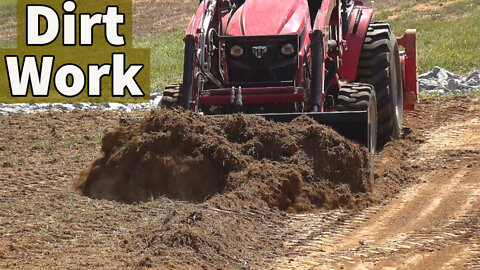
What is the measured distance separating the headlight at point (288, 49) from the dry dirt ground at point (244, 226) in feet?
5.71

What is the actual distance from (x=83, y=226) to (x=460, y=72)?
14371 millimetres

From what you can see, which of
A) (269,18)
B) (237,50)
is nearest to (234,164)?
(237,50)

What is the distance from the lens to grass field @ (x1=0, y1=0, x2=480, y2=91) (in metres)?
22.2

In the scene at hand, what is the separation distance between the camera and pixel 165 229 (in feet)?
24.2

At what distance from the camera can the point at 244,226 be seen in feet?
26.5

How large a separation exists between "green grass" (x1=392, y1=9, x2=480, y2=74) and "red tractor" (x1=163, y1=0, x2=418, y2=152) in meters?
10.3

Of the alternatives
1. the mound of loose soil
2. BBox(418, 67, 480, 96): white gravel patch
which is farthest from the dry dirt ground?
BBox(418, 67, 480, 96): white gravel patch

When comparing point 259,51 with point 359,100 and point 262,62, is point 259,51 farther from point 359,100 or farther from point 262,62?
point 359,100

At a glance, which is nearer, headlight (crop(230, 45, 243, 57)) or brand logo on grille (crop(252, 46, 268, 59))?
brand logo on grille (crop(252, 46, 268, 59))

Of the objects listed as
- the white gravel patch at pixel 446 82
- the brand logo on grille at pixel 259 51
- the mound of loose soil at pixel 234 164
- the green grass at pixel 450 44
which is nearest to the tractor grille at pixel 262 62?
the brand logo on grille at pixel 259 51

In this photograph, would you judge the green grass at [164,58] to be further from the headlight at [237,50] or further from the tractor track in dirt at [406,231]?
the tractor track in dirt at [406,231]

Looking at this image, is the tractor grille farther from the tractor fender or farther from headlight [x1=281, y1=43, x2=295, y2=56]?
the tractor fender

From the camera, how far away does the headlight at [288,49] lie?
34.6ft

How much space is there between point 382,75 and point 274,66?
2.05 meters
